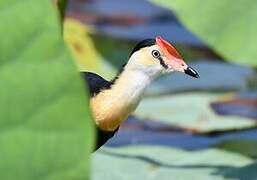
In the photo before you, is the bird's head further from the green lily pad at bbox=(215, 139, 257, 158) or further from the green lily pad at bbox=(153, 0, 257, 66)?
the green lily pad at bbox=(215, 139, 257, 158)

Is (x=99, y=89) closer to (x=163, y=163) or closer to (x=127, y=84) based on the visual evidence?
(x=127, y=84)

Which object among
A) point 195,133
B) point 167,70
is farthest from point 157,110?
point 167,70

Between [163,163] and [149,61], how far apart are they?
1.79 ft

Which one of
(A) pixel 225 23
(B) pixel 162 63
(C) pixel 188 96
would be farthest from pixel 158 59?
(C) pixel 188 96

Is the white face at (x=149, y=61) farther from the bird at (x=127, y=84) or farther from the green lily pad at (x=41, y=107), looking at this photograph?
the green lily pad at (x=41, y=107)

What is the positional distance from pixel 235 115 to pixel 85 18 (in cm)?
→ 113

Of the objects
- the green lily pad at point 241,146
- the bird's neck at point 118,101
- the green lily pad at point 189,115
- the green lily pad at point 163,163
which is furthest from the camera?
the green lily pad at point 189,115

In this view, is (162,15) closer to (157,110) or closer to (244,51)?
(157,110)

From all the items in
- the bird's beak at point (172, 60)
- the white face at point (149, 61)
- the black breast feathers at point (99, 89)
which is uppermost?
the bird's beak at point (172, 60)

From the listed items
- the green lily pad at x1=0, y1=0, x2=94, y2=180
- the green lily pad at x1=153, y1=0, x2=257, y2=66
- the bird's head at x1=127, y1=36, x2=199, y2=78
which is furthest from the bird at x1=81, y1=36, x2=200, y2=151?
the green lily pad at x1=0, y1=0, x2=94, y2=180

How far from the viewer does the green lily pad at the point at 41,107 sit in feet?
2.42

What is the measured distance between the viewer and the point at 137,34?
10.3ft

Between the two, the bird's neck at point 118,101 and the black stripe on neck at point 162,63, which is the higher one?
the black stripe on neck at point 162,63

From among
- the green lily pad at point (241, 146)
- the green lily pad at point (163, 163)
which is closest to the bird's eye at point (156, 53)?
the green lily pad at point (163, 163)
